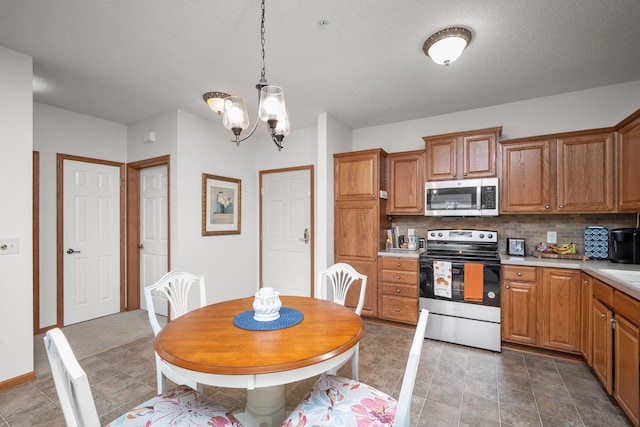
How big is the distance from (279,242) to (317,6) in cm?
313

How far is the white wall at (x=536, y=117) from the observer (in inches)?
111

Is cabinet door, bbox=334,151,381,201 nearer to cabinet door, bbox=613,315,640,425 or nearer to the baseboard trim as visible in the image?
cabinet door, bbox=613,315,640,425

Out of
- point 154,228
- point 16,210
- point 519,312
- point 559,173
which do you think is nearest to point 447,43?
point 559,173

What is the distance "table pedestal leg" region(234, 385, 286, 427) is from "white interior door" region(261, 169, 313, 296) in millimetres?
2452

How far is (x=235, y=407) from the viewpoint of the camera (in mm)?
1962

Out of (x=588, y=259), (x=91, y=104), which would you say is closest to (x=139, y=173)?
(x=91, y=104)

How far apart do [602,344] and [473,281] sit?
3.21 feet

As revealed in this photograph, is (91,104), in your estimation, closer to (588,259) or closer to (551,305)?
(551,305)

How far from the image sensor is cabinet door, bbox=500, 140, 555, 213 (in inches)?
112

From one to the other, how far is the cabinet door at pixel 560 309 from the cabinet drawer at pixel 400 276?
1.12 m

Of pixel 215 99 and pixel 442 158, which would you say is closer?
pixel 215 99

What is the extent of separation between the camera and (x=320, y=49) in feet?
7.39

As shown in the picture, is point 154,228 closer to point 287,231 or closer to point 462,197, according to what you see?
point 287,231

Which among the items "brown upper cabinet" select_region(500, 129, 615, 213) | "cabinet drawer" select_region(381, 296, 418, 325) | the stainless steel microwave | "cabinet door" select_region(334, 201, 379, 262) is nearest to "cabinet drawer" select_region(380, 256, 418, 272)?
"cabinet door" select_region(334, 201, 379, 262)
